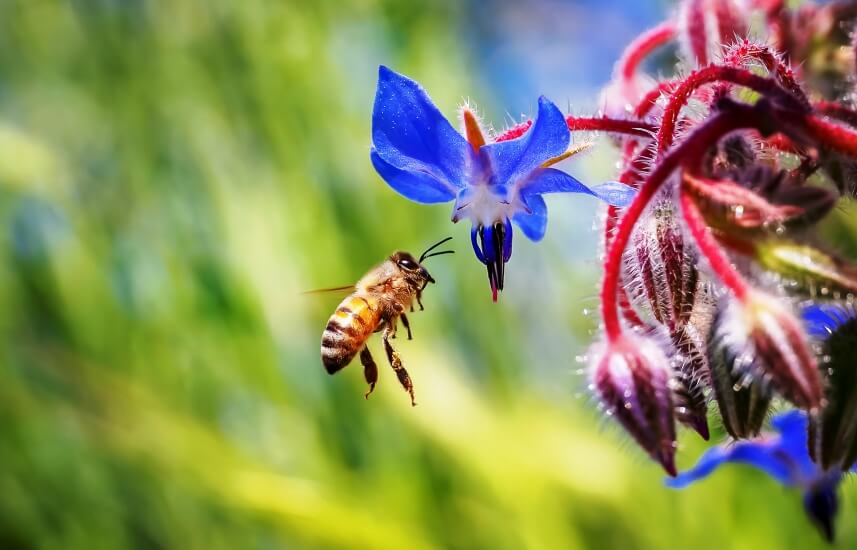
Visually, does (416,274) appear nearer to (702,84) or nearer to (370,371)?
(370,371)

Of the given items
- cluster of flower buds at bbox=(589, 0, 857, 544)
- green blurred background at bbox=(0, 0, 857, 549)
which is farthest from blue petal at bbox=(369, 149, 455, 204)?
green blurred background at bbox=(0, 0, 857, 549)

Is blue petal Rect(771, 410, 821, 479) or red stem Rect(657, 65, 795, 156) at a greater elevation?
red stem Rect(657, 65, 795, 156)

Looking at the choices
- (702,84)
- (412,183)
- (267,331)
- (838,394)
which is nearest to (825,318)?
(838,394)

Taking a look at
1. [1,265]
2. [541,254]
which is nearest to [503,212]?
[541,254]

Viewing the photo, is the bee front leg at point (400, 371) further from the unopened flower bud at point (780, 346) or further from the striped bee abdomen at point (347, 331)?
the unopened flower bud at point (780, 346)

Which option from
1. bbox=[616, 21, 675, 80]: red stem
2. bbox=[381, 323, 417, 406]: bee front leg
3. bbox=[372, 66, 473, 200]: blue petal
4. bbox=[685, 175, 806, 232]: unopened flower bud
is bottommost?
bbox=[381, 323, 417, 406]: bee front leg

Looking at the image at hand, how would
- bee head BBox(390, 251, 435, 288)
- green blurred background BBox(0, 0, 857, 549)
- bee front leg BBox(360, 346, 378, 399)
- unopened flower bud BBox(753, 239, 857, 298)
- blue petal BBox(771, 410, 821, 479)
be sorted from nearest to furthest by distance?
unopened flower bud BBox(753, 239, 857, 298), blue petal BBox(771, 410, 821, 479), bee front leg BBox(360, 346, 378, 399), bee head BBox(390, 251, 435, 288), green blurred background BBox(0, 0, 857, 549)

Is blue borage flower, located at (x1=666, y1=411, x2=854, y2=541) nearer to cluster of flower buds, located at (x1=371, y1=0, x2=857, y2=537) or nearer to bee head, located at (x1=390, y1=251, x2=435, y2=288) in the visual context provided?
cluster of flower buds, located at (x1=371, y1=0, x2=857, y2=537)

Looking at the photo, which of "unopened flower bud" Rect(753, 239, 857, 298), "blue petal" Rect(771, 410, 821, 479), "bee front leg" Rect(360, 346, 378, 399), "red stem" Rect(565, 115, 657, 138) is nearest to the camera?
"unopened flower bud" Rect(753, 239, 857, 298)
